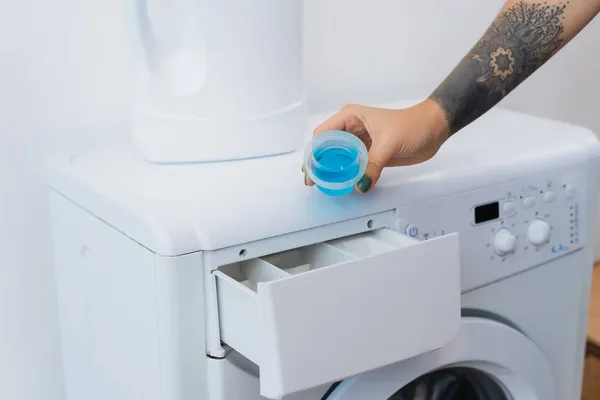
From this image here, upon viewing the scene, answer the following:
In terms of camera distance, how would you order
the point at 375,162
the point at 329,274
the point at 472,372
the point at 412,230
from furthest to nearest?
1. the point at 472,372
2. the point at 412,230
3. the point at 375,162
4. the point at 329,274

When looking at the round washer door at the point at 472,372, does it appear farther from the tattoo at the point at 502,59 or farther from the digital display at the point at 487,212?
the tattoo at the point at 502,59

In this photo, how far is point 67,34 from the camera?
94cm

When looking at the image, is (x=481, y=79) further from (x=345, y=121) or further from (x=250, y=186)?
(x=250, y=186)

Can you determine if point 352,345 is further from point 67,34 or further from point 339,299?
point 67,34

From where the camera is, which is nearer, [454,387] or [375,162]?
[375,162]

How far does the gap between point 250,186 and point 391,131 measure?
164 millimetres

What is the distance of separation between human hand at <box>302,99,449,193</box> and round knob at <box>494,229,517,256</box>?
0.59ft

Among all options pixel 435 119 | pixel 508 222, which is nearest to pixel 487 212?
pixel 508 222

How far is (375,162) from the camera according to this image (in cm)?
75

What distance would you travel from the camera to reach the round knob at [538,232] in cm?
96

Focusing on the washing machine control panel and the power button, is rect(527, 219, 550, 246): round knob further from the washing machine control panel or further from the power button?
the power button

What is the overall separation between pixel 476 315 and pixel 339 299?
1.12 feet

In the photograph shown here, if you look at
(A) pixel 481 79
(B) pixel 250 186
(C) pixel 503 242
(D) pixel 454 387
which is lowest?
(D) pixel 454 387

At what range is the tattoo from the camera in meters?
0.83
